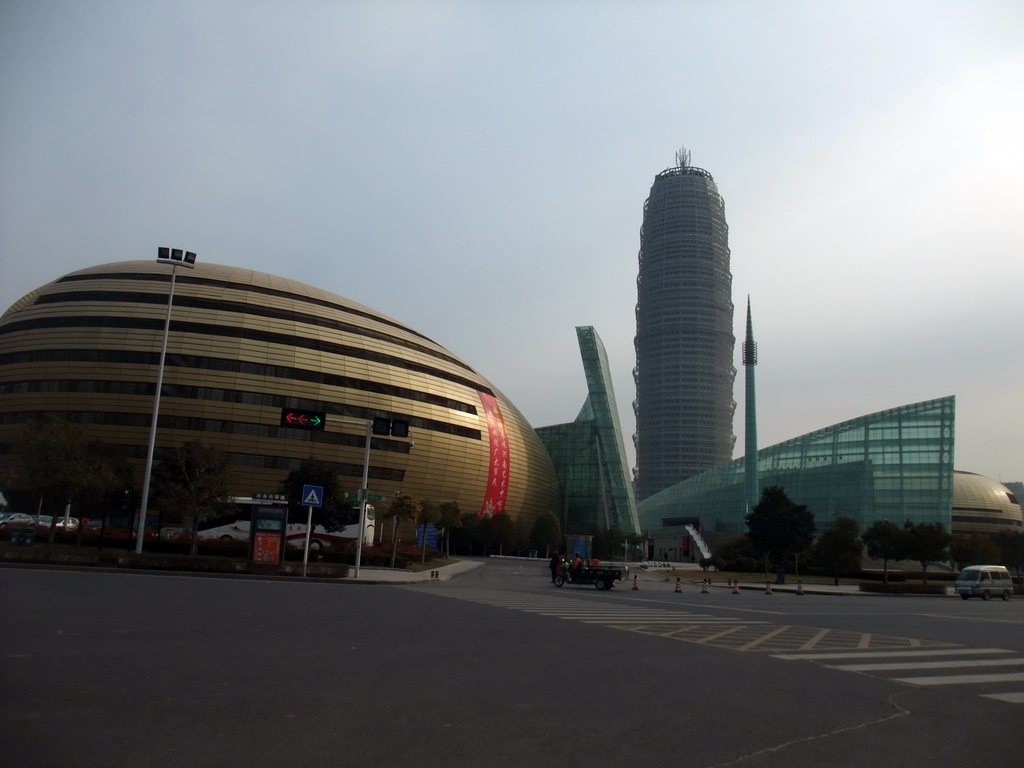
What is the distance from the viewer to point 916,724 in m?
7.84

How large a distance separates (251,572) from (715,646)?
77.8ft

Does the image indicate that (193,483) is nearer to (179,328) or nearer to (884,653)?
(179,328)

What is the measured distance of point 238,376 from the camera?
64.8 meters

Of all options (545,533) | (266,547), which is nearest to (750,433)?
(545,533)

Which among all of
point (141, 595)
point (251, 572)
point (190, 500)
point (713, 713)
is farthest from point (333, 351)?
point (713, 713)

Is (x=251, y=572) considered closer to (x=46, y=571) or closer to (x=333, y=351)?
(x=46, y=571)

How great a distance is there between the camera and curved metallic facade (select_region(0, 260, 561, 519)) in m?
62.8

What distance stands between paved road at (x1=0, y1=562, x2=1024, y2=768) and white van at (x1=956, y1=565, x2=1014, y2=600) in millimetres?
28988

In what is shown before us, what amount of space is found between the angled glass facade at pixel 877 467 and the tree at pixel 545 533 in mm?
29800

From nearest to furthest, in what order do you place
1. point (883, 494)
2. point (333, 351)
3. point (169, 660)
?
1. point (169, 660)
2. point (333, 351)
3. point (883, 494)

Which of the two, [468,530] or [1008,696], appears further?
[468,530]

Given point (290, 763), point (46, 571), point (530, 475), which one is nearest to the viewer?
point (290, 763)

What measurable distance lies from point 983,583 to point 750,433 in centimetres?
7861

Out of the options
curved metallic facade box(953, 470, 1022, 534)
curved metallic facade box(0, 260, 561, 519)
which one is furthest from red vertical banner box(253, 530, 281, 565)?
curved metallic facade box(953, 470, 1022, 534)
